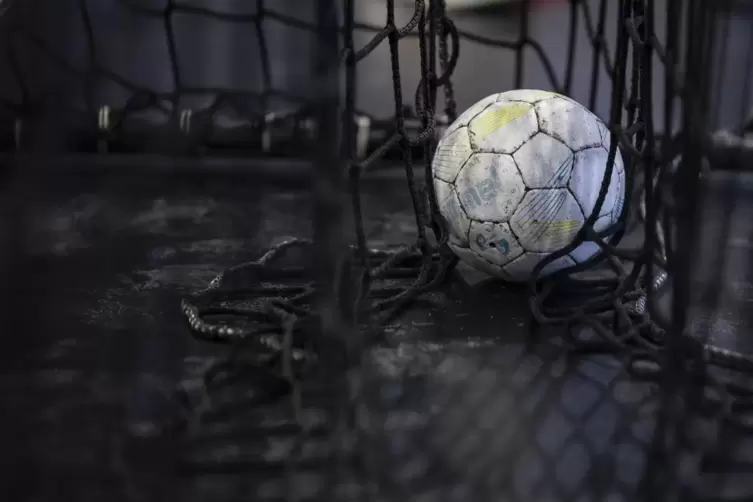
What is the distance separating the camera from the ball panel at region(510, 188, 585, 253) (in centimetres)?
85

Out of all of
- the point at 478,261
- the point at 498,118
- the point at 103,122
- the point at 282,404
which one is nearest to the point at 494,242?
the point at 478,261

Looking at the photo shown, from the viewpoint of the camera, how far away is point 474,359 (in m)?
0.79

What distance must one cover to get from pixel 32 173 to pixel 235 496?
4.49 ft

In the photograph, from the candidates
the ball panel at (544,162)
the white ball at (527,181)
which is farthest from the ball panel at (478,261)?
the ball panel at (544,162)

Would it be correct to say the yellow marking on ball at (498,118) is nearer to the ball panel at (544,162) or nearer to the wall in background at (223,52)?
the ball panel at (544,162)

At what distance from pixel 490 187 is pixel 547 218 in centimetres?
8

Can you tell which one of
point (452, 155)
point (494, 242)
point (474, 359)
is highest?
point (452, 155)

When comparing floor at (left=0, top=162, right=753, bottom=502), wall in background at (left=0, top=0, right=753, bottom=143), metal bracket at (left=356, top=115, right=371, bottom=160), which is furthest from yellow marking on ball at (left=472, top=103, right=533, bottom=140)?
metal bracket at (left=356, top=115, right=371, bottom=160)

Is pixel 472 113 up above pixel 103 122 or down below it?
above

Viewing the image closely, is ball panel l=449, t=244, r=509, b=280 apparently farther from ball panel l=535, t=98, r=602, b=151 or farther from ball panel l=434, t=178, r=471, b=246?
ball panel l=535, t=98, r=602, b=151

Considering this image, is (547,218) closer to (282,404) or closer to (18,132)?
(282,404)

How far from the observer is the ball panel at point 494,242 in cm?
88

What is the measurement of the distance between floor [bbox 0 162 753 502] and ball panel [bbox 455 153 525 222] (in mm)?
138

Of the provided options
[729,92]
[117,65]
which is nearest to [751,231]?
[729,92]
